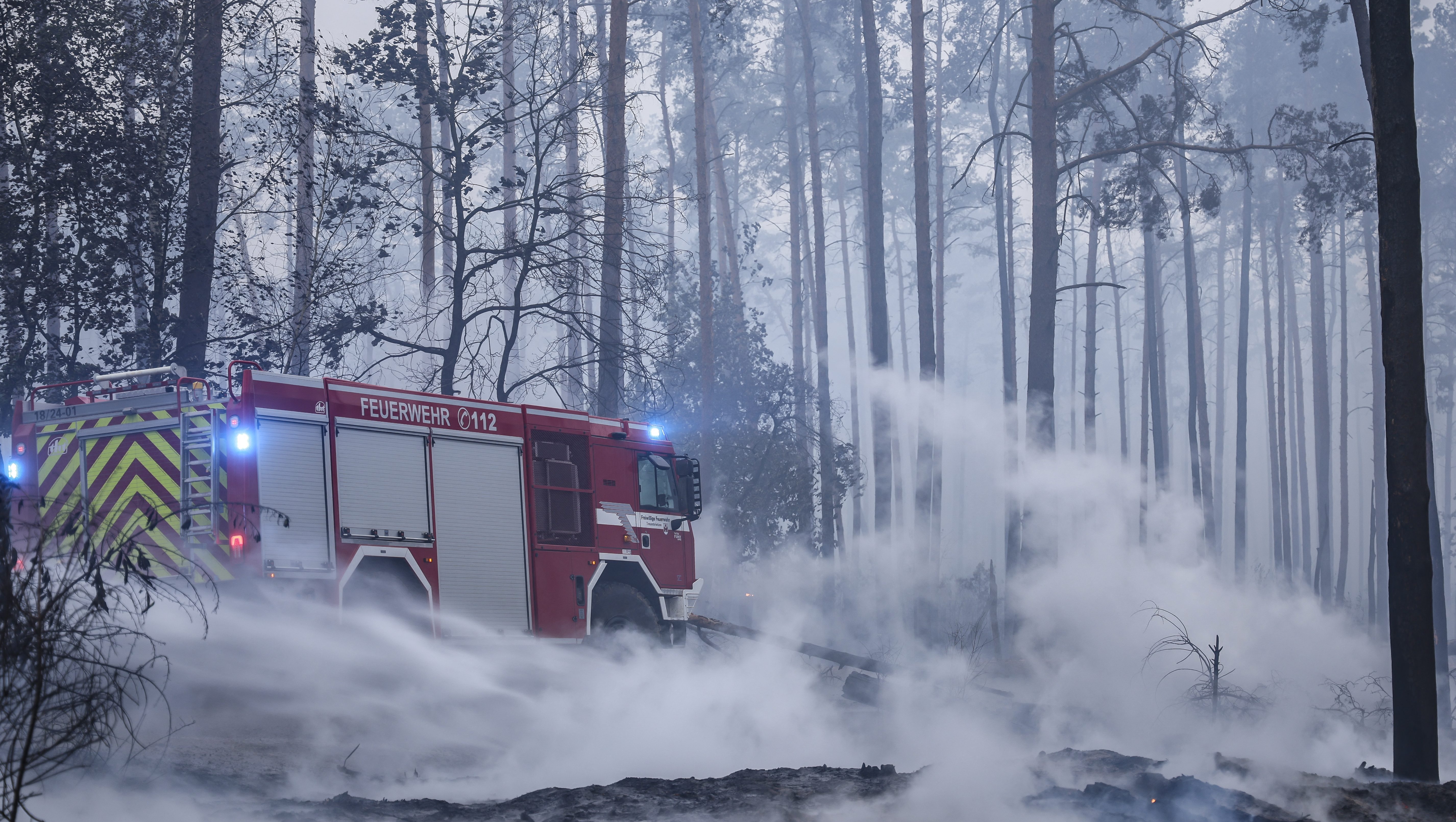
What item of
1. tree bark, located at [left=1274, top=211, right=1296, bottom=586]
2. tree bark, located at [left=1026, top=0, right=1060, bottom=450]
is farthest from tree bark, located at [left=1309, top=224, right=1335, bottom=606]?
tree bark, located at [left=1026, top=0, right=1060, bottom=450]

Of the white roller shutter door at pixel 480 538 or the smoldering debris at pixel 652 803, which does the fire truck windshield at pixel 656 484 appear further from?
the smoldering debris at pixel 652 803

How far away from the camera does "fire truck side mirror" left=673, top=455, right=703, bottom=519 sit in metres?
14.8

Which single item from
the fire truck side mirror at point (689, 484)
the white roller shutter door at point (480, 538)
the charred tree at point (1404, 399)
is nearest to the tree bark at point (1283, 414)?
the fire truck side mirror at point (689, 484)

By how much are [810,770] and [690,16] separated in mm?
23618

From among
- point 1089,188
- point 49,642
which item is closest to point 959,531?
point 1089,188

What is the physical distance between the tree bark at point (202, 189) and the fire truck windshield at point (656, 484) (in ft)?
20.0

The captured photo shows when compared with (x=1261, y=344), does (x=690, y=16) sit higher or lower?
higher

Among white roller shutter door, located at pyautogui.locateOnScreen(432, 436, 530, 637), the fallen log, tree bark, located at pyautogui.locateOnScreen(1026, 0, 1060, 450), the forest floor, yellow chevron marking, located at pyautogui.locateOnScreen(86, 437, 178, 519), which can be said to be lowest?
the fallen log

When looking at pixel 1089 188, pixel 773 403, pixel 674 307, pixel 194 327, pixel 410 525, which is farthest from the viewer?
pixel 1089 188

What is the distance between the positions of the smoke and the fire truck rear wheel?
0.32 meters

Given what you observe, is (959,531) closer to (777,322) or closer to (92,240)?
(777,322)

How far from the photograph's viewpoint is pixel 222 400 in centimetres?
1041

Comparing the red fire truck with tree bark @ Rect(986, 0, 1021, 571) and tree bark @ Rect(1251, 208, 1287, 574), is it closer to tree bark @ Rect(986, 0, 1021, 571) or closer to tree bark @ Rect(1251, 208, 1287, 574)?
tree bark @ Rect(986, 0, 1021, 571)

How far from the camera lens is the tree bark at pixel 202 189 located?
1595 centimetres
